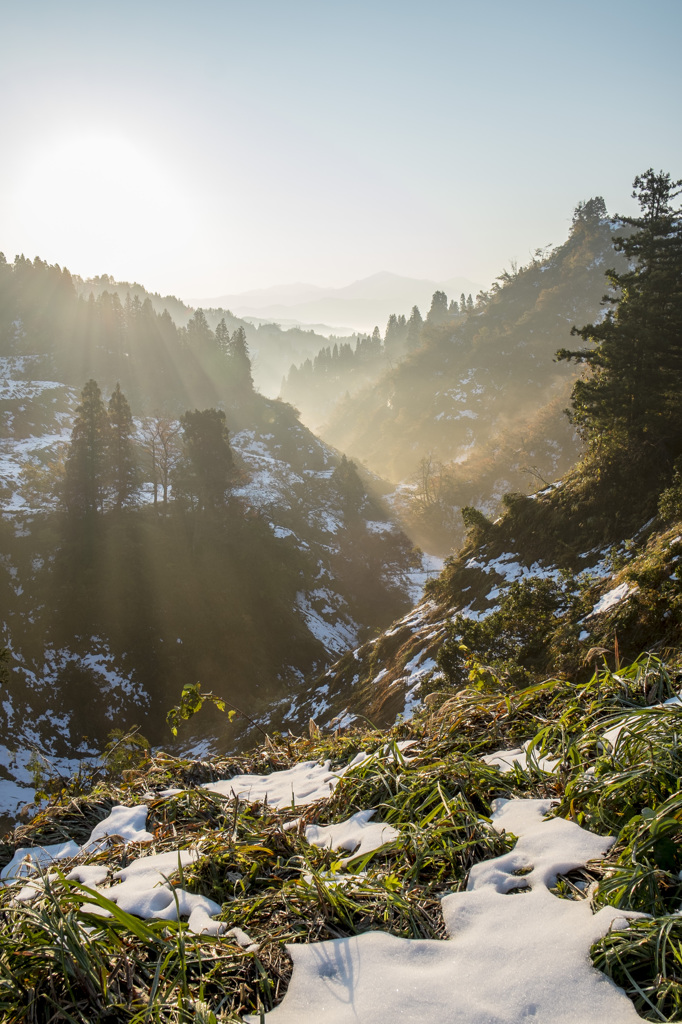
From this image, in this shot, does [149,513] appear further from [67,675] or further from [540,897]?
[540,897]

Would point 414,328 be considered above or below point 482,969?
above

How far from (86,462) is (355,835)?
42573 mm

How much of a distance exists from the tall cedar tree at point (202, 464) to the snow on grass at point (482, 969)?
1702 inches

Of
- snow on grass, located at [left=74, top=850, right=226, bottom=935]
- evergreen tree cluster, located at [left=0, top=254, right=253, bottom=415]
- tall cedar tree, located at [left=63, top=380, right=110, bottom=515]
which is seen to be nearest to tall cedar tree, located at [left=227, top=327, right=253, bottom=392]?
evergreen tree cluster, located at [left=0, top=254, right=253, bottom=415]

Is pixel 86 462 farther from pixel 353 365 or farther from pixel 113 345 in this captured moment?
pixel 353 365

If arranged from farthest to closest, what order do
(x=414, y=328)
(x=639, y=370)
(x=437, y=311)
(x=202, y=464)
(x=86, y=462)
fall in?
1. (x=437, y=311)
2. (x=414, y=328)
3. (x=202, y=464)
4. (x=86, y=462)
5. (x=639, y=370)

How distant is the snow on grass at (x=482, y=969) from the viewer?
124 centimetres

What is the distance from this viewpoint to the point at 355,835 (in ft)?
7.74

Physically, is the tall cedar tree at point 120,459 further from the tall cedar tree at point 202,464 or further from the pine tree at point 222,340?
the pine tree at point 222,340

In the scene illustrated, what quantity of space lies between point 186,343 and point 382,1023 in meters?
87.9

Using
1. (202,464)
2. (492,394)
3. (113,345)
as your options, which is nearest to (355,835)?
(202,464)

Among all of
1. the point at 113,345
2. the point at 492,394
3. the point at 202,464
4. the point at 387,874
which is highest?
the point at 113,345

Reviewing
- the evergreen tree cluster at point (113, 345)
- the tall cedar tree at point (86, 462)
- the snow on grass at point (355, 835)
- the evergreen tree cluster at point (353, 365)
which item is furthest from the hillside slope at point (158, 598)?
the evergreen tree cluster at point (353, 365)

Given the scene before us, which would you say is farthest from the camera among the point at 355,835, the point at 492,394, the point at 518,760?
the point at 492,394
